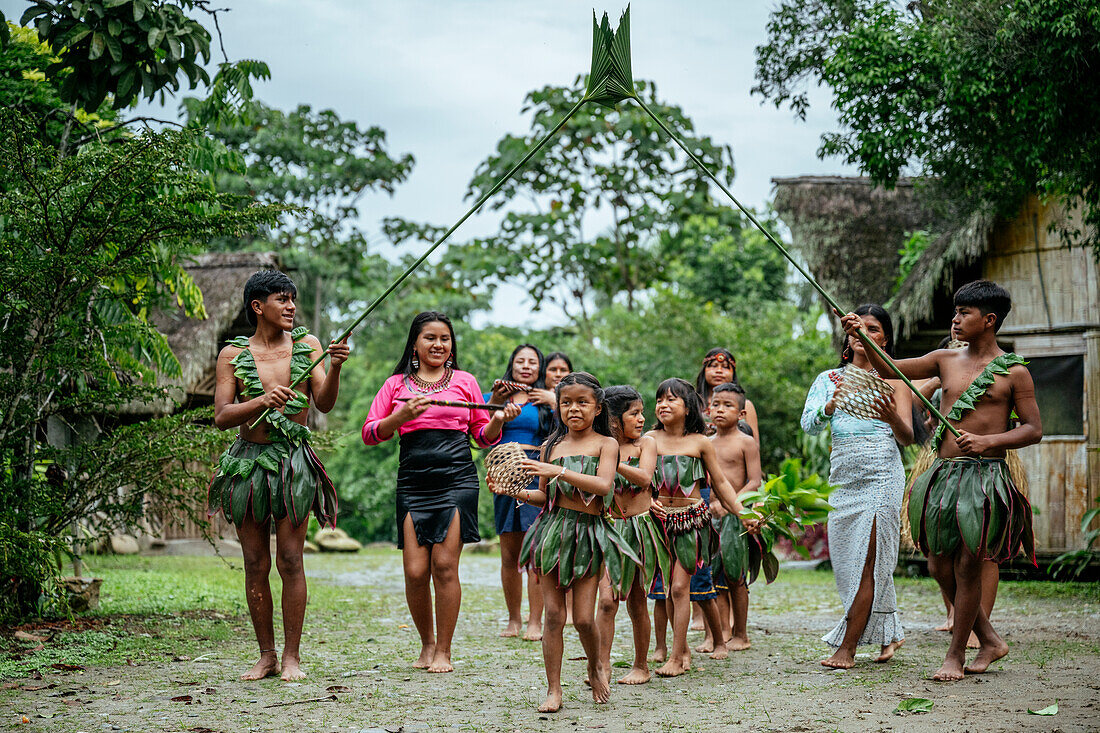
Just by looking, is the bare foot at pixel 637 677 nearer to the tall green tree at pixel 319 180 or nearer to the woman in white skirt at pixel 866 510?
the woman in white skirt at pixel 866 510

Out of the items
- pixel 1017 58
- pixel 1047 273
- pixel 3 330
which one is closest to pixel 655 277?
pixel 1047 273

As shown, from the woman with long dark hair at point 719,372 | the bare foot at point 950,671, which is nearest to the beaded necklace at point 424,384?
the woman with long dark hair at point 719,372

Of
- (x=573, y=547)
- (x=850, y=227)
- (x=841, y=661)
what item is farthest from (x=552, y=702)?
(x=850, y=227)

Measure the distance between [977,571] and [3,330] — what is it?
236 inches

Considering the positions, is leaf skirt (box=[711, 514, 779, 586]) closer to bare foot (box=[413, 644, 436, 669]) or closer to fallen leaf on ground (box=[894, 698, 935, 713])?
fallen leaf on ground (box=[894, 698, 935, 713])

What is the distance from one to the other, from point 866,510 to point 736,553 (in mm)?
820

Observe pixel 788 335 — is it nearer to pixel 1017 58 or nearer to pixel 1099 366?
pixel 1099 366

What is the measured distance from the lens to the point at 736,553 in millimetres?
6191

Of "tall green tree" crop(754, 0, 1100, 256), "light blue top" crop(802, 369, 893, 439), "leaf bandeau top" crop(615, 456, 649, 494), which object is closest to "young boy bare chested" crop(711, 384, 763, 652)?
"light blue top" crop(802, 369, 893, 439)

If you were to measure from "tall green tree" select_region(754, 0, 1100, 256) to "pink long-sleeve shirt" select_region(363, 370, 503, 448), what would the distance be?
512 cm

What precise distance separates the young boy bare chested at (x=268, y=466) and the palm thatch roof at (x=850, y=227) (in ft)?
28.3

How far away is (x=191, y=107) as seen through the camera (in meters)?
8.34

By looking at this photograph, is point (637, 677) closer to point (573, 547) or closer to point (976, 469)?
point (573, 547)

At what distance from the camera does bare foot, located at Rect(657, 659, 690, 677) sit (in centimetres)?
545
